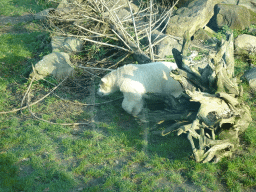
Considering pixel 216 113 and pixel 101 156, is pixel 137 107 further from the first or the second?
pixel 216 113

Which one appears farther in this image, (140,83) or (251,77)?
(251,77)

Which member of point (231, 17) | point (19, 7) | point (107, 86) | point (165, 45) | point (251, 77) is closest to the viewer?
point (107, 86)

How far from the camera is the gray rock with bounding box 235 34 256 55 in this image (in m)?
9.71

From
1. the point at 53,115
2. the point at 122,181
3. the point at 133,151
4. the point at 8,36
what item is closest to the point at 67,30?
the point at 8,36

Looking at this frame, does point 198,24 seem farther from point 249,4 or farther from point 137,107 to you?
point 137,107

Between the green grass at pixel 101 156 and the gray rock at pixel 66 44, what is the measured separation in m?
2.81

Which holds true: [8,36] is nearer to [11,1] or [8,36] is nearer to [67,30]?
[67,30]

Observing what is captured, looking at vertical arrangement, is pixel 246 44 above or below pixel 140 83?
below

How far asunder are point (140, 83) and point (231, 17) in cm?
753

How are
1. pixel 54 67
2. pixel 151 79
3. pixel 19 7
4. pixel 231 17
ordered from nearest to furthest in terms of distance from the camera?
1. pixel 151 79
2. pixel 54 67
3. pixel 231 17
4. pixel 19 7

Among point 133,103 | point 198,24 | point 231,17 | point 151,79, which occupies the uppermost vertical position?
point 151,79

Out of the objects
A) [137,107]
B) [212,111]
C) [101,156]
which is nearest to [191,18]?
[137,107]

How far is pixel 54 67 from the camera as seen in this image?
8.35 metres

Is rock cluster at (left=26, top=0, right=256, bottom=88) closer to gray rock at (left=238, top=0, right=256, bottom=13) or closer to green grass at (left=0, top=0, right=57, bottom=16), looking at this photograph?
gray rock at (left=238, top=0, right=256, bottom=13)
